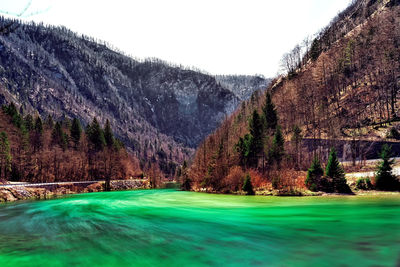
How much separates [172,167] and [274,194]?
12860cm

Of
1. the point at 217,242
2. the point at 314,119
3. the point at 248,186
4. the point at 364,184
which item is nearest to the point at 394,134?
the point at 314,119

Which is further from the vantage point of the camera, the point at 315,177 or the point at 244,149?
the point at 244,149

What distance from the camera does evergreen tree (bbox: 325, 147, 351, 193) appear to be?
26938 millimetres

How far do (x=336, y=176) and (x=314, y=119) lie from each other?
31.0 m

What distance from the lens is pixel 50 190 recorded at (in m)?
43.4

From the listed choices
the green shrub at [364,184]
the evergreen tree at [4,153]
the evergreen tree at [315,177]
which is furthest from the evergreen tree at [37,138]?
the green shrub at [364,184]

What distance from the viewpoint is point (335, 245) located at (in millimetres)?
8758

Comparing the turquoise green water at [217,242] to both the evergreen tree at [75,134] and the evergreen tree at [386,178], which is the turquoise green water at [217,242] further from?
the evergreen tree at [75,134]

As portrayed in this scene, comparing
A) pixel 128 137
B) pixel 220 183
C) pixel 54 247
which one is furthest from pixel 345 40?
pixel 128 137

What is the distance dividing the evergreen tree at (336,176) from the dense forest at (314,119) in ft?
0.31

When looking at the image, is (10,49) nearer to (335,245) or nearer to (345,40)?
(345,40)

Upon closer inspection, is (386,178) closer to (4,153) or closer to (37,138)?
(4,153)

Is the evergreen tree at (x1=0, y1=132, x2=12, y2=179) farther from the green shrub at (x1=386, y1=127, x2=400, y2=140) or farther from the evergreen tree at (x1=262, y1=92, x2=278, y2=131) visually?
the green shrub at (x1=386, y1=127, x2=400, y2=140)

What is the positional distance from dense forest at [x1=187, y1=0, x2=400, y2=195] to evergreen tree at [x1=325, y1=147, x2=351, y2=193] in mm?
95
